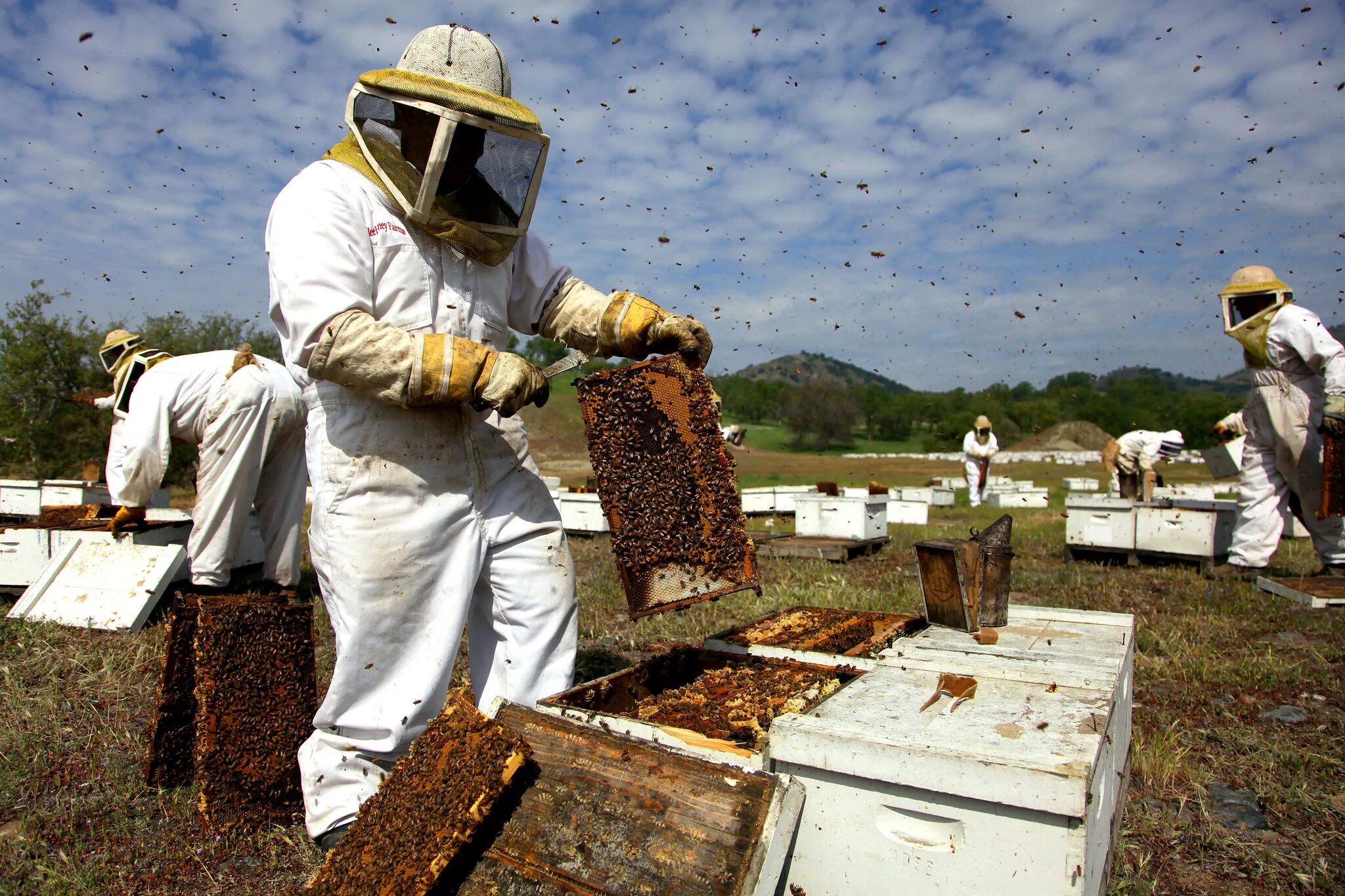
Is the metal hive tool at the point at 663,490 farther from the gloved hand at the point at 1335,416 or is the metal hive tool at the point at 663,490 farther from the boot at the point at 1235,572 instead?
the boot at the point at 1235,572

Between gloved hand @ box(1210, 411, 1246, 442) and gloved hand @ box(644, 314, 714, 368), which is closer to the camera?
gloved hand @ box(644, 314, 714, 368)

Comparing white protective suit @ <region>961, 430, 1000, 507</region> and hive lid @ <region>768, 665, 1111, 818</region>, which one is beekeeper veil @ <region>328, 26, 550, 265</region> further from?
white protective suit @ <region>961, 430, 1000, 507</region>

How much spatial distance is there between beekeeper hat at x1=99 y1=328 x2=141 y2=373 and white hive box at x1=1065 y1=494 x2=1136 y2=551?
30.1 ft

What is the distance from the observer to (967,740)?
1.95 metres

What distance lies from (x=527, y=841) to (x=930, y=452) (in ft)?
175

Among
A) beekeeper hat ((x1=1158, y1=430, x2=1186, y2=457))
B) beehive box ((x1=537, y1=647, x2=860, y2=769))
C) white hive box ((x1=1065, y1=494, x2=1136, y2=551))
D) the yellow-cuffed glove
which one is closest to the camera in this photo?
beehive box ((x1=537, y1=647, x2=860, y2=769))

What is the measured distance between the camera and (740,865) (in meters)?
1.79

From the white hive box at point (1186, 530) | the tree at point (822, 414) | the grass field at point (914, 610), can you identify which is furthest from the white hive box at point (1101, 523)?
the tree at point (822, 414)

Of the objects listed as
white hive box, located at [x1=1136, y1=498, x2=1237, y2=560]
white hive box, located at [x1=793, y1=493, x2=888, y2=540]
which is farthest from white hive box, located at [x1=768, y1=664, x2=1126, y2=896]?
white hive box, located at [x1=793, y1=493, x2=888, y2=540]

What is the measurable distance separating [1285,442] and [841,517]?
14.4 ft

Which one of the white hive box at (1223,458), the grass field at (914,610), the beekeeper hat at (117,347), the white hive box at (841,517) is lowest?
the grass field at (914,610)

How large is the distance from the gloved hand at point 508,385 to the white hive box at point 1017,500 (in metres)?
17.1

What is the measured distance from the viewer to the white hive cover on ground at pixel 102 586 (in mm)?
5570

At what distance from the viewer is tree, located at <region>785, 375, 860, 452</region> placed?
47750mm
